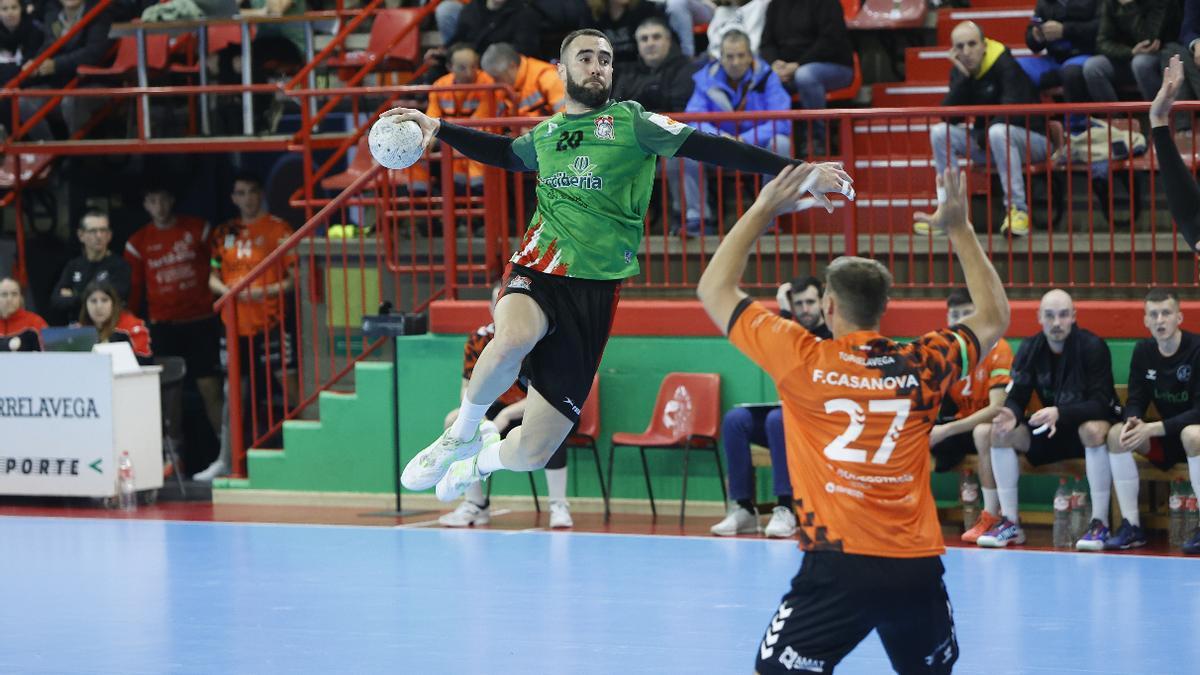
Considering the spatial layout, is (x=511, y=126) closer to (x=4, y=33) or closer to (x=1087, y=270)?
(x=1087, y=270)

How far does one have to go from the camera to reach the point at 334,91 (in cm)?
1271

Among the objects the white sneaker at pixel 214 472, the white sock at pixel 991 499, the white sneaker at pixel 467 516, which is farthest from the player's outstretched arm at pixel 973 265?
the white sneaker at pixel 214 472

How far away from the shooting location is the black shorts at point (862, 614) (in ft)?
15.0

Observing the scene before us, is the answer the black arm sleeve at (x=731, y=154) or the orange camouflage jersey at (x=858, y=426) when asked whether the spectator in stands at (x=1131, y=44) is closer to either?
the black arm sleeve at (x=731, y=154)

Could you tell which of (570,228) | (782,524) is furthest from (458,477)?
(782,524)

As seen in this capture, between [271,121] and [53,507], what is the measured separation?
169 inches

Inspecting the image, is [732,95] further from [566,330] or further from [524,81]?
[566,330]

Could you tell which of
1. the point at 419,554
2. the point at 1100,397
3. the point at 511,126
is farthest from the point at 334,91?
the point at 1100,397

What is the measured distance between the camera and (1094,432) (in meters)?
10.2

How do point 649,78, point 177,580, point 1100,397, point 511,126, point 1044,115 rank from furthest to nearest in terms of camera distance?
point 649,78, point 511,126, point 1044,115, point 1100,397, point 177,580

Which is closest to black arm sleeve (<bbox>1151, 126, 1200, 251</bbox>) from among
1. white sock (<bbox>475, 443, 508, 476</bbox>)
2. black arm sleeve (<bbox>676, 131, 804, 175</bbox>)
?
black arm sleeve (<bbox>676, 131, 804, 175</bbox>)

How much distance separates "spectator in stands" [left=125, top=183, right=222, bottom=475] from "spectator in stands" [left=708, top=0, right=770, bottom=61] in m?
4.95

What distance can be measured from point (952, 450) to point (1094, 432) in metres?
0.94

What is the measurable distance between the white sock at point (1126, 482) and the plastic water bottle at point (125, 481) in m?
7.06
